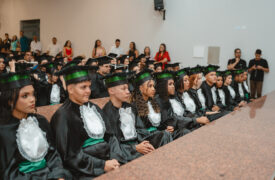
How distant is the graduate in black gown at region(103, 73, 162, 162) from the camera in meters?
3.08

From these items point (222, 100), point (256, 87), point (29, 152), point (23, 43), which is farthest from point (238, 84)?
point (23, 43)


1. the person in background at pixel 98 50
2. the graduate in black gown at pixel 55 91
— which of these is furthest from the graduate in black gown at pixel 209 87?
the person in background at pixel 98 50

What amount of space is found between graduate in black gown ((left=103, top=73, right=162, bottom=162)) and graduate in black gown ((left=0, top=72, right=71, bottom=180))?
0.89 metres

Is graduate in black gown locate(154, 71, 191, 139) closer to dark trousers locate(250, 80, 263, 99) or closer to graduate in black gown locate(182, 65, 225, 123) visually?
graduate in black gown locate(182, 65, 225, 123)

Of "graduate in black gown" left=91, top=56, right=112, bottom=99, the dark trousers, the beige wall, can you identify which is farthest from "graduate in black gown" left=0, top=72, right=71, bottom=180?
the beige wall

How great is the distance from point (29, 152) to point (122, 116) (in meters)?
1.23

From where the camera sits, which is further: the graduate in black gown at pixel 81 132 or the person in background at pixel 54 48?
the person in background at pixel 54 48

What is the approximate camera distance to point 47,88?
5.44m

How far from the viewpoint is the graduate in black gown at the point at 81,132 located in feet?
8.05

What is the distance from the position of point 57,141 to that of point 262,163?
1866 millimetres

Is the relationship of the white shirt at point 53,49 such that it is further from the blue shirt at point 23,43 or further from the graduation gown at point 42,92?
the graduation gown at point 42,92

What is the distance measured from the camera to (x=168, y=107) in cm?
416

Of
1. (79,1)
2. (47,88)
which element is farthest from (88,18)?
(47,88)

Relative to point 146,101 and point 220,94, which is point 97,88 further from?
point 220,94
